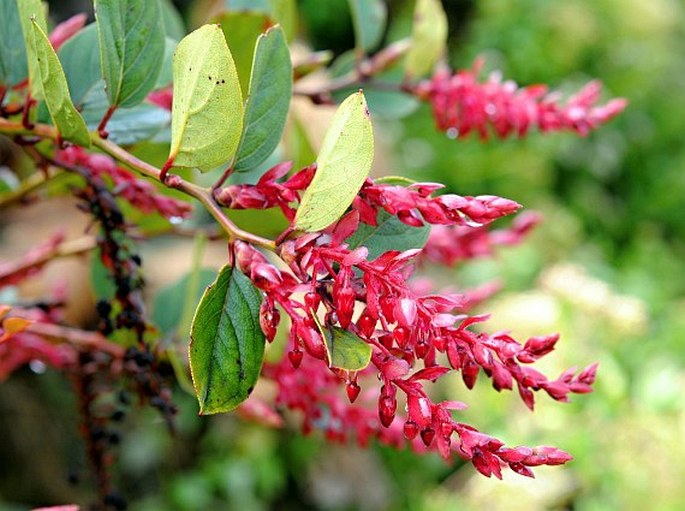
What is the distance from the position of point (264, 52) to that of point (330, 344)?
15 cm

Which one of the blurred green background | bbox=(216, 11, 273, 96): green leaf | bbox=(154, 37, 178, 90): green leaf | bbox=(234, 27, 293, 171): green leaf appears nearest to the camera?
bbox=(234, 27, 293, 171): green leaf

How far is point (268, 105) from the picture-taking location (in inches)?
17.7

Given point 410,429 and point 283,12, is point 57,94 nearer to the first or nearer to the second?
point 410,429

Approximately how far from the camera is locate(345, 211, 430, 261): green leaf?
42 centimetres

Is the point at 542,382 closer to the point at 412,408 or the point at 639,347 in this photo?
the point at 412,408

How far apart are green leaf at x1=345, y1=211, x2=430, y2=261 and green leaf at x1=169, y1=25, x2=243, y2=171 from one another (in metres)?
0.07

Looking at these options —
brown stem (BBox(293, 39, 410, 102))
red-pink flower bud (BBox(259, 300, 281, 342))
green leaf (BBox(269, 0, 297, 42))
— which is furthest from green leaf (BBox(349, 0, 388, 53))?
red-pink flower bud (BBox(259, 300, 281, 342))

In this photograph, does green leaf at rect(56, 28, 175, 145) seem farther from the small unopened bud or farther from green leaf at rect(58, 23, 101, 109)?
the small unopened bud

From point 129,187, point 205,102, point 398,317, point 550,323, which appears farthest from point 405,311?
point 550,323

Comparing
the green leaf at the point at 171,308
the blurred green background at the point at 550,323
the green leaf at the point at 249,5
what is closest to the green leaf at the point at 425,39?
the green leaf at the point at 249,5

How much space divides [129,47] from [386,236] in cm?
16

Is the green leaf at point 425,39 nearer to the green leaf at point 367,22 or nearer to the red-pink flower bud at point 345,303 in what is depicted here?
the green leaf at point 367,22

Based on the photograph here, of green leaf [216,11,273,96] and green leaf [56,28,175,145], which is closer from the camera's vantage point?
green leaf [56,28,175,145]

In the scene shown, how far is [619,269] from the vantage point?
12.4 feet
